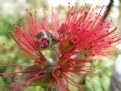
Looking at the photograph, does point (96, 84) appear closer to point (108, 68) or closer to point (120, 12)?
point (120, 12)

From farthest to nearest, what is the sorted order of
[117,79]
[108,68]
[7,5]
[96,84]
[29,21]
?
[7,5], [108,68], [96,84], [117,79], [29,21]

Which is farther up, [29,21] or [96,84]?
[29,21]

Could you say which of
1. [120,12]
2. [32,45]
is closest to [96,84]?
[120,12]

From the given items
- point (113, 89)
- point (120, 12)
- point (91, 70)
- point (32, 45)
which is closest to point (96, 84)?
point (113, 89)

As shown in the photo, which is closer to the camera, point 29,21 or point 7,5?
point 29,21

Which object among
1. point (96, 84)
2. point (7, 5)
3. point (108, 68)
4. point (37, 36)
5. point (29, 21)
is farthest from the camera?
point (7, 5)

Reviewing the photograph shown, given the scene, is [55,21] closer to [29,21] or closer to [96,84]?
[29,21]

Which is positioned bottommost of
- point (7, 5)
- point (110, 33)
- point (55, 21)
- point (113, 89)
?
point (113, 89)
